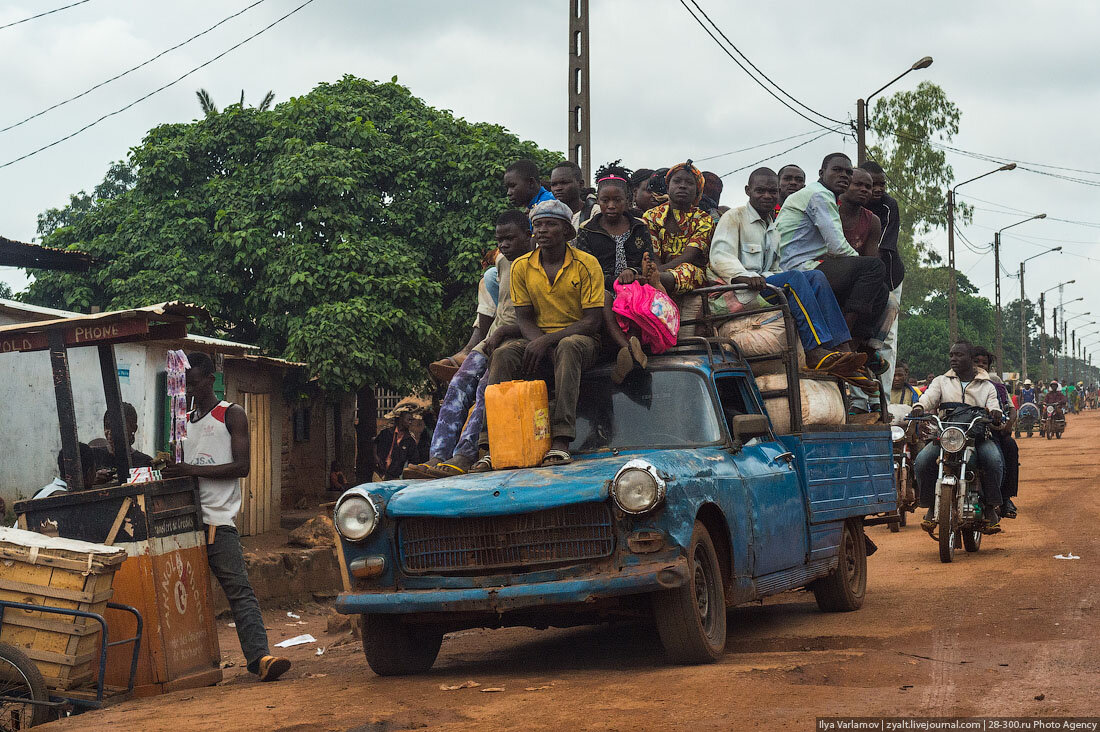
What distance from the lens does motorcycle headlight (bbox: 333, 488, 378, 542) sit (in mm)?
6534

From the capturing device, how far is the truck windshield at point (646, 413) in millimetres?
7219

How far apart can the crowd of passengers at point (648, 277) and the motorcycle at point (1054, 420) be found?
33.0 metres

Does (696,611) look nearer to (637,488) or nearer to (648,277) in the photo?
(637,488)

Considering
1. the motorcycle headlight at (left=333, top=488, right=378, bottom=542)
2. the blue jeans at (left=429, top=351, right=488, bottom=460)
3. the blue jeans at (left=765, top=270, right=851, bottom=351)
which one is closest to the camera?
the motorcycle headlight at (left=333, top=488, right=378, bottom=542)

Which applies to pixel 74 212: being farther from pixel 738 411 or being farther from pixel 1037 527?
pixel 738 411

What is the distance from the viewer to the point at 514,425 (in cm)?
695

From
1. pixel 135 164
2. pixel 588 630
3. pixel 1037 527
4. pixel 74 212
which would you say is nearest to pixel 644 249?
pixel 588 630

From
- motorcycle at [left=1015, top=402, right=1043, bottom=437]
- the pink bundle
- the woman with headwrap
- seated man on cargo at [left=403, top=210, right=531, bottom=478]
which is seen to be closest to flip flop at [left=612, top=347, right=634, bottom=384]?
the pink bundle

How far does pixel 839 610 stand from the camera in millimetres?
8953

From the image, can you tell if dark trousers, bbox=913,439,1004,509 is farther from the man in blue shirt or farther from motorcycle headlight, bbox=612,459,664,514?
motorcycle headlight, bbox=612,459,664,514

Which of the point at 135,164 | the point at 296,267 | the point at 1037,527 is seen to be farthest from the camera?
the point at 135,164

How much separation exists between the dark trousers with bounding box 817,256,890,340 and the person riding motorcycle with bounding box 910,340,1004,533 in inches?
122

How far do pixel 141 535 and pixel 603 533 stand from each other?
8.97 feet

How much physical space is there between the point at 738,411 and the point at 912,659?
2.18 m
